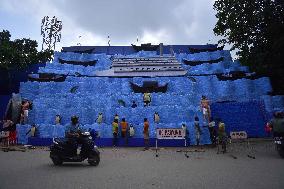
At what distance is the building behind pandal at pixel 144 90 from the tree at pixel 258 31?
1.60 m

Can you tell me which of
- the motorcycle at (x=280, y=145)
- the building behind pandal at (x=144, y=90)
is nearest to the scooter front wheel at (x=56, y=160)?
the building behind pandal at (x=144, y=90)

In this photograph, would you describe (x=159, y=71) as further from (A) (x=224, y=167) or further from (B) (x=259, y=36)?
(A) (x=224, y=167)

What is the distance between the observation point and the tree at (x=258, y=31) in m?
24.3

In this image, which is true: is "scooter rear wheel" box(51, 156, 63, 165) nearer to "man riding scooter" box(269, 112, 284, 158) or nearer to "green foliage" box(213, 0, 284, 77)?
"man riding scooter" box(269, 112, 284, 158)

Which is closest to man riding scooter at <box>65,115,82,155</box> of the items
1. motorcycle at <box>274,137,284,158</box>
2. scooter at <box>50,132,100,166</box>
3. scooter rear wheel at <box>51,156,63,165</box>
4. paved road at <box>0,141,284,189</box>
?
scooter at <box>50,132,100,166</box>

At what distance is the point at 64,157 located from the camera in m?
9.66

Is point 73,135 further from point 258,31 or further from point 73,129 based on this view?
point 258,31

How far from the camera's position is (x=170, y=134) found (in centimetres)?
1326

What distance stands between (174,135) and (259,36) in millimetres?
17731

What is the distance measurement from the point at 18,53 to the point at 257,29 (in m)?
25.7

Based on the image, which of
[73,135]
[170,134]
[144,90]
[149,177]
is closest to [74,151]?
[73,135]

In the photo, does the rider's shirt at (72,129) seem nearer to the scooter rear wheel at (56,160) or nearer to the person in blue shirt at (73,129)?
the person in blue shirt at (73,129)

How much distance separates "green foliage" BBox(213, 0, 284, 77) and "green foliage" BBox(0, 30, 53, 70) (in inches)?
839

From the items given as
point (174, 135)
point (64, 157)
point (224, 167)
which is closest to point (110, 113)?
point (174, 135)
